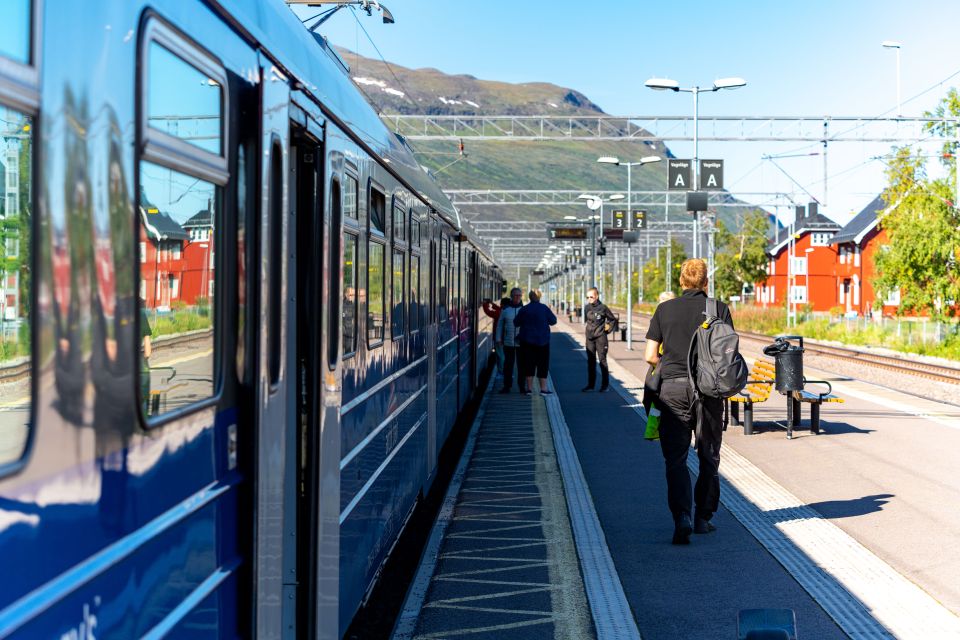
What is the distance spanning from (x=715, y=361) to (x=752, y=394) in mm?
6934

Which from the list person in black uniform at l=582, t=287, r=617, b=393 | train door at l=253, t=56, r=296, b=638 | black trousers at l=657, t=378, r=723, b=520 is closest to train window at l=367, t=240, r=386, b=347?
train door at l=253, t=56, r=296, b=638

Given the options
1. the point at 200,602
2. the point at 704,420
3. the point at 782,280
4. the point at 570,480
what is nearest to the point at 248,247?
the point at 200,602

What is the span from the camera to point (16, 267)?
7.39ft

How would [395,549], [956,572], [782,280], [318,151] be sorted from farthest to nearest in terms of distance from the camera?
1. [782,280]
2. [395,549]
3. [956,572]
4. [318,151]

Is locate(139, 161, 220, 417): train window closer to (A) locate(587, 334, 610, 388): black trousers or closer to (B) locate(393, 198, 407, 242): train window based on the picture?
(B) locate(393, 198, 407, 242): train window

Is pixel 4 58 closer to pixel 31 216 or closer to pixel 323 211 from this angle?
pixel 31 216

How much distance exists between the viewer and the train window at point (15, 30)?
2.13 meters

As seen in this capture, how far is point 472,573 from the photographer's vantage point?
7848 mm

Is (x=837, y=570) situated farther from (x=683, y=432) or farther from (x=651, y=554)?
(x=683, y=432)

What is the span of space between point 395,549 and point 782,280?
3819 inches

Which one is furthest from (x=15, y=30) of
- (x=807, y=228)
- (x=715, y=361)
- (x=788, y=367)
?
(x=807, y=228)

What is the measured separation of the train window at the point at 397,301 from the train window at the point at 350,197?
1.70 meters

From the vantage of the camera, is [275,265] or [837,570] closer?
[275,265]

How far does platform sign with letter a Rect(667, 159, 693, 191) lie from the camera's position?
31.2 m
